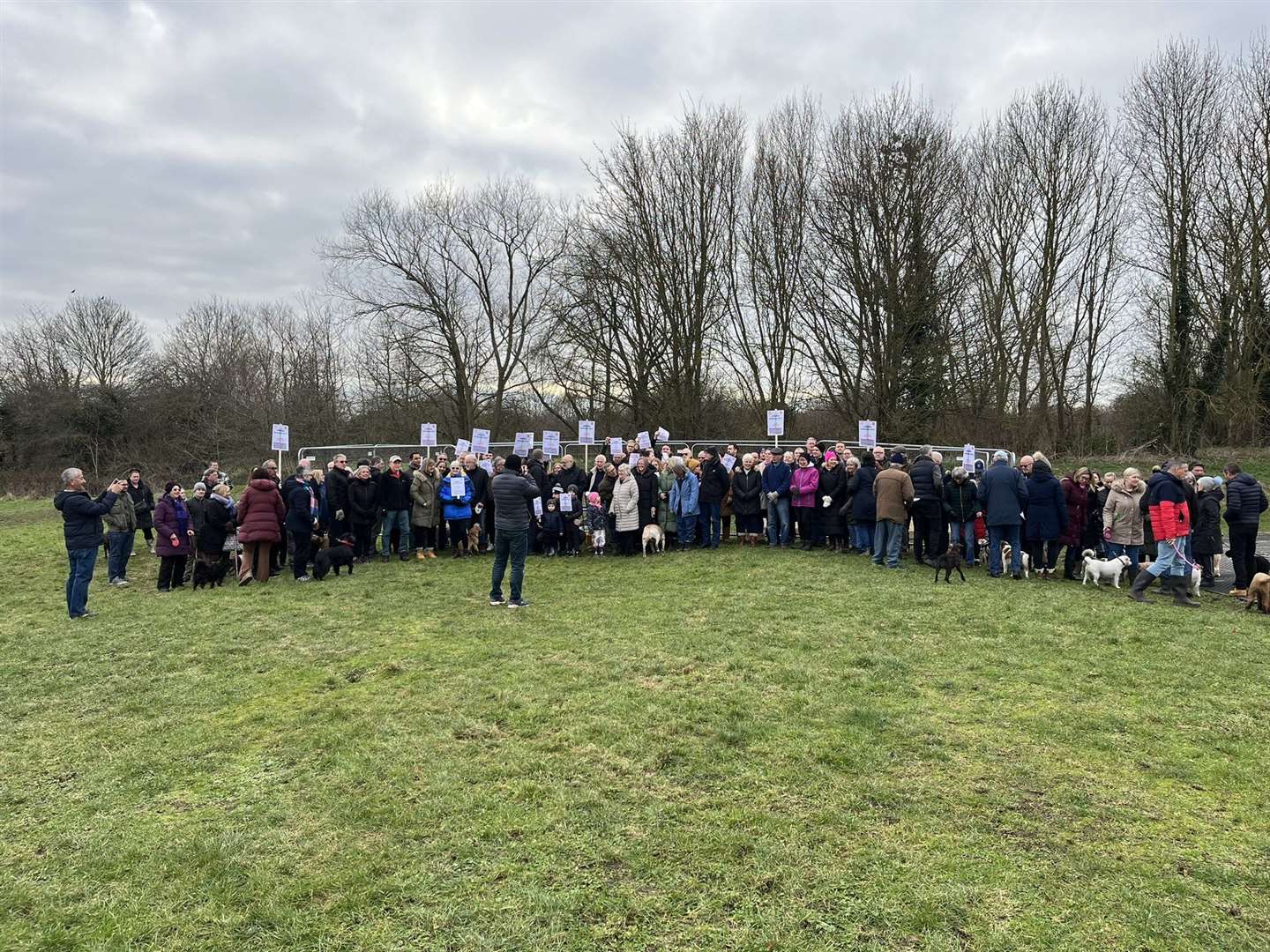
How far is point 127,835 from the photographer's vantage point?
3816mm

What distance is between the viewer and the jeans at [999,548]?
1071 centimetres

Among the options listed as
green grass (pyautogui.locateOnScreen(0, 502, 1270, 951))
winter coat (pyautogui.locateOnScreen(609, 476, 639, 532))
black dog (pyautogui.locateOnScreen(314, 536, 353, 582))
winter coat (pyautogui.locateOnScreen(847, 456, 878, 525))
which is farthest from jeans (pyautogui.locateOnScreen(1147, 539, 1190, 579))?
black dog (pyautogui.locateOnScreen(314, 536, 353, 582))

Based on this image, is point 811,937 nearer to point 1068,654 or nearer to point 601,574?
point 1068,654

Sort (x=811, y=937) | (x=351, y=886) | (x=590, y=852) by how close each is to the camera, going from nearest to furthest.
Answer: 1. (x=811, y=937)
2. (x=351, y=886)
3. (x=590, y=852)

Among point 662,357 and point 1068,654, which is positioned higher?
point 662,357

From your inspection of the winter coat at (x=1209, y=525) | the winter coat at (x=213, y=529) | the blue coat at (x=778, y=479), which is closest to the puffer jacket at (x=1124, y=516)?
the winter coat at (x=1209, y=525)

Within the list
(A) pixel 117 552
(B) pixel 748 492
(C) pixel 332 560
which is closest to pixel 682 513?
(B) pixel 748 492

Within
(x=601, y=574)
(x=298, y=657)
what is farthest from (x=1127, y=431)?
(x=298, y=657)

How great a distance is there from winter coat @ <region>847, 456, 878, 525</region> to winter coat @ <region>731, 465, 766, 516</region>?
1.66m

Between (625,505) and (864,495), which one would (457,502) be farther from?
(864,495)

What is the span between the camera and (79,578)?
358 inches

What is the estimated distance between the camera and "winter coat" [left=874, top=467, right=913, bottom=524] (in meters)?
11.2

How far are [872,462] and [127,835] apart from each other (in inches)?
451

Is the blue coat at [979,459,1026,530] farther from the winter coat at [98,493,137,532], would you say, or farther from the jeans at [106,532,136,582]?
the jeans at [106,532,136,582]
